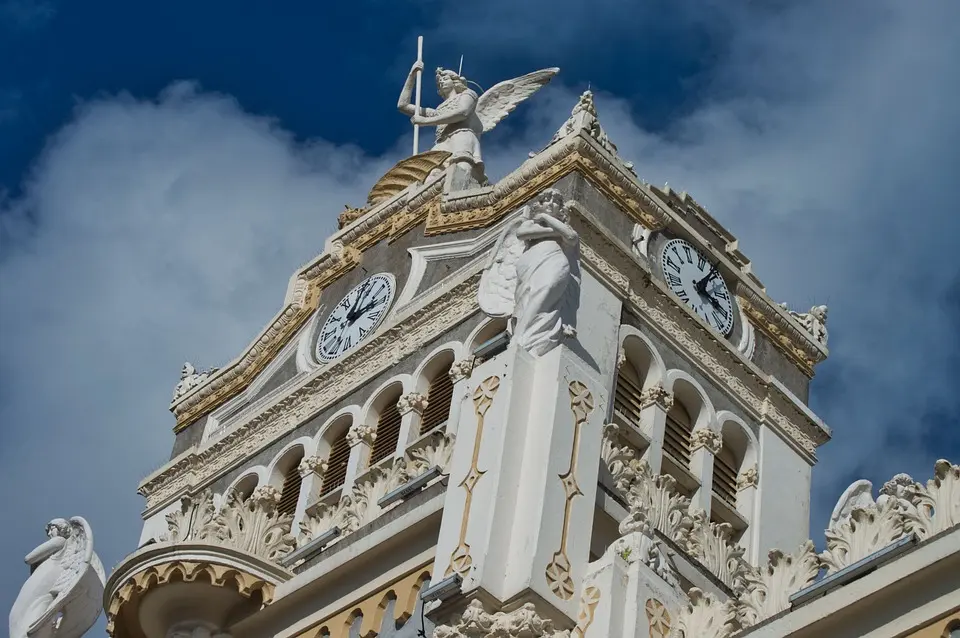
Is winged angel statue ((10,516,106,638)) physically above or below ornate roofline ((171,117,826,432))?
below

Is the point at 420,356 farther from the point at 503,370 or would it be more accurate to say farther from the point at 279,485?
the point at 503,370

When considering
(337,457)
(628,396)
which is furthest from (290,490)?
(628,396)

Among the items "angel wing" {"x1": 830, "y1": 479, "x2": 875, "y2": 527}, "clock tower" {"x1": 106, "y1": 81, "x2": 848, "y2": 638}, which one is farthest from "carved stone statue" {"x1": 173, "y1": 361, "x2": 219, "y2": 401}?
"angel wing" {"x1": 830, "y1": 479, "x2": 875, "y2": 527}

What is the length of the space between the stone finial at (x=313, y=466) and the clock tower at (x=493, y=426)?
0.04m

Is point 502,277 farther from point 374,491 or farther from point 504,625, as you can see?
point 504,625

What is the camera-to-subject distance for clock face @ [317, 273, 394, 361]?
1484 inches

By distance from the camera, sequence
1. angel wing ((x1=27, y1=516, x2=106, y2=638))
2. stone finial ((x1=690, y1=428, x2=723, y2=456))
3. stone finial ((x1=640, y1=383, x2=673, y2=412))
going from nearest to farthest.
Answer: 1. angel wing ((x1=27, y1=516, x2=106, y2=638))
2. stone finial ((x1=640, y1=383, x2=673, y2=412))
3. stone finial ((x1=690, y1=428, x2=723, y2=456))

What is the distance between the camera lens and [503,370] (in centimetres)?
2609

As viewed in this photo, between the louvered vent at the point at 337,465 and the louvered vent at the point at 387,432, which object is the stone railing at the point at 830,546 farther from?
the louvered vent at the point at 337,465

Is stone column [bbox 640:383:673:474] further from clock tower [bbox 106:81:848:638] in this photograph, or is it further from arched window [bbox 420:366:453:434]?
arched window [bbox 420:366:453:434]

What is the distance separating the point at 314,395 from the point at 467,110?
6037mm

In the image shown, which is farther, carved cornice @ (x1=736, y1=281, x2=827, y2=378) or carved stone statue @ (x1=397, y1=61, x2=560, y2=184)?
carved stone statue @ (x1=397, y1=61, x2=560, y2=184)

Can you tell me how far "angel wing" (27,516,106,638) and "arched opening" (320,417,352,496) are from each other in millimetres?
6232

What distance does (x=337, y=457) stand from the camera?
119ft
